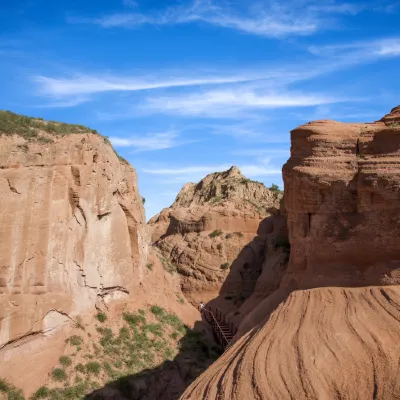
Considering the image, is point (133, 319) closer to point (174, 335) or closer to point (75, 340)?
point (174, 335)

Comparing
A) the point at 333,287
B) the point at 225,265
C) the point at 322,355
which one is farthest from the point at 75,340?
the point at 225,265

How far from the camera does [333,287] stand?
547 inches

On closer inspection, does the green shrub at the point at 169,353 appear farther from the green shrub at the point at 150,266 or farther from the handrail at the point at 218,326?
the green shrub at the point at 150,266

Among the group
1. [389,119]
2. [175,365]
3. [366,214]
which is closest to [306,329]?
[366,214]

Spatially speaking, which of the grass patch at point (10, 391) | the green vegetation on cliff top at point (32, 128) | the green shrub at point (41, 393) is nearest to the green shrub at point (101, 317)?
the green shrub at point (41, 393)

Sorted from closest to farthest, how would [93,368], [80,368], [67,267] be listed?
[80,368] < [93,368] < [67,267]

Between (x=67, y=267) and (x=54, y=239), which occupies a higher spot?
(x=54, y=239)

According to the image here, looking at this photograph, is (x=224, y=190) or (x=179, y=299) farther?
(x=224, y=190)

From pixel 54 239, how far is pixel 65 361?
14.6ft

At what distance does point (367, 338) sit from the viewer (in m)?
11.1

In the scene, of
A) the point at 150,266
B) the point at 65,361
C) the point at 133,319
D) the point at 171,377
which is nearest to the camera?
the point at 65,361

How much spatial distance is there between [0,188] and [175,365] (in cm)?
1022

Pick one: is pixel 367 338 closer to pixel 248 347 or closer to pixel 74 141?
pixel 248 347

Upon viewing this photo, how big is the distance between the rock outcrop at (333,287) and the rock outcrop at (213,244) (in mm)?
15713
